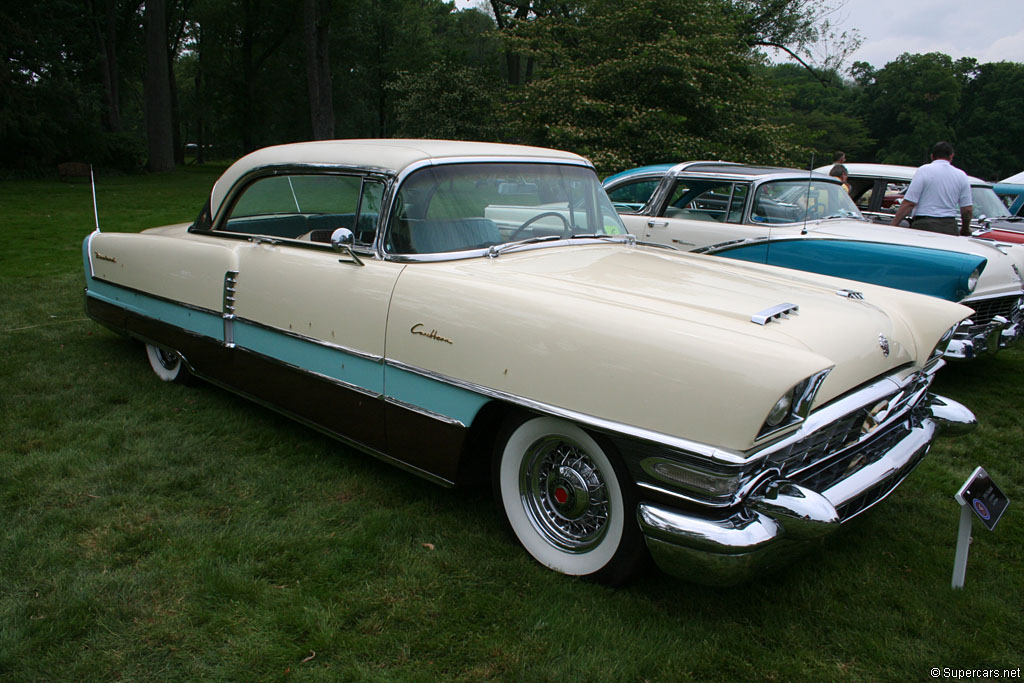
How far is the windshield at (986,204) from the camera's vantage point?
27.5 feet

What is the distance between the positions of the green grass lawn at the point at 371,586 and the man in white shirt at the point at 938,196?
3594 millimetres

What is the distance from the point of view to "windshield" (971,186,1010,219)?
8.38 metres

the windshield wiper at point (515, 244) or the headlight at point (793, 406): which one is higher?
the windshield wiper at point (515, 244)

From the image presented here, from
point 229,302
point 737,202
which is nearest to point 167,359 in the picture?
point 229,302

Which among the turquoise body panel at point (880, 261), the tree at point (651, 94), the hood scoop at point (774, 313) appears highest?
the tree at point (651, 94)

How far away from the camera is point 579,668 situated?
211cm

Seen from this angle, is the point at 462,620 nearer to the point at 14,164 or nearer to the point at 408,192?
the point at 408,192

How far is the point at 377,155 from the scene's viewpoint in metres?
3.26

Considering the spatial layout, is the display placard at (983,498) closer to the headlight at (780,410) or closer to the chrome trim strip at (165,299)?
the headlight at (780,410)

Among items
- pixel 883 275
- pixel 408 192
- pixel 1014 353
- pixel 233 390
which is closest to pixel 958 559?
pixel 408 192

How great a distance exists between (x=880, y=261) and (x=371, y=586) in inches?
→ 174

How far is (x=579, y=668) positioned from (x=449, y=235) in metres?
1.84

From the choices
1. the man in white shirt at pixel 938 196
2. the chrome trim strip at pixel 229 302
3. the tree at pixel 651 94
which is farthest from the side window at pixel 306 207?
the tree at pixel 651 94

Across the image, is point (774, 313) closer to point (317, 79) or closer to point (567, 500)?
point (567, 500)
